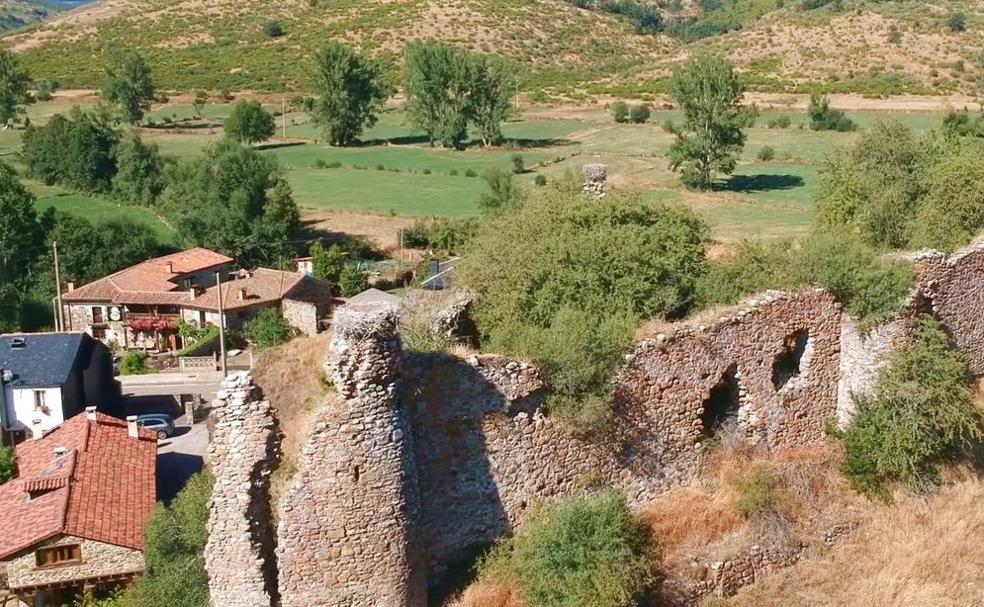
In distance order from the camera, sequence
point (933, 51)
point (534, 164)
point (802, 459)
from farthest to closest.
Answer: point (933, 51) → point (534, 164) → point (802, 459)

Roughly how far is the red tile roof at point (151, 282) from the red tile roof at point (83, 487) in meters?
21.2

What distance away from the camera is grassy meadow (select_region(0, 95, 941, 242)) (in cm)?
5847

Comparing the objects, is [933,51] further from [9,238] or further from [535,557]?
[535,557]

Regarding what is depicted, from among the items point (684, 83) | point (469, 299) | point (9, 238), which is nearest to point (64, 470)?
point (469, 299)

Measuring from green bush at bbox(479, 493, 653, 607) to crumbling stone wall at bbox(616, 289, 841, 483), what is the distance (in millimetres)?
1791

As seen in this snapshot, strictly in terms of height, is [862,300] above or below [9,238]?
above

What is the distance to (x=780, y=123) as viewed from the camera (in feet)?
273

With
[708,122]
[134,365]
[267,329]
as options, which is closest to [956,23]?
[708,122]

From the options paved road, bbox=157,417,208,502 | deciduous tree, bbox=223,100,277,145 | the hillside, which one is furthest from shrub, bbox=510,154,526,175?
paved road, bbox=157,417,208,502

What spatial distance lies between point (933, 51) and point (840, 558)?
95.5 meters

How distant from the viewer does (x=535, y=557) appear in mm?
14867

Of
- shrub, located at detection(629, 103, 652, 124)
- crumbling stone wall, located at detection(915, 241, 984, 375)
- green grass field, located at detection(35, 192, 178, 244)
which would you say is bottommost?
green grass field, located at detection(35, 192, 178, 244)

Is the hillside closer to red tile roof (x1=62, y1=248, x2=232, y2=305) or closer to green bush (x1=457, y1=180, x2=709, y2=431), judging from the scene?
red tile roof (x1=62, y1=248, x2=232, y2=305)

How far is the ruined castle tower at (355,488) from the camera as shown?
1312cm
